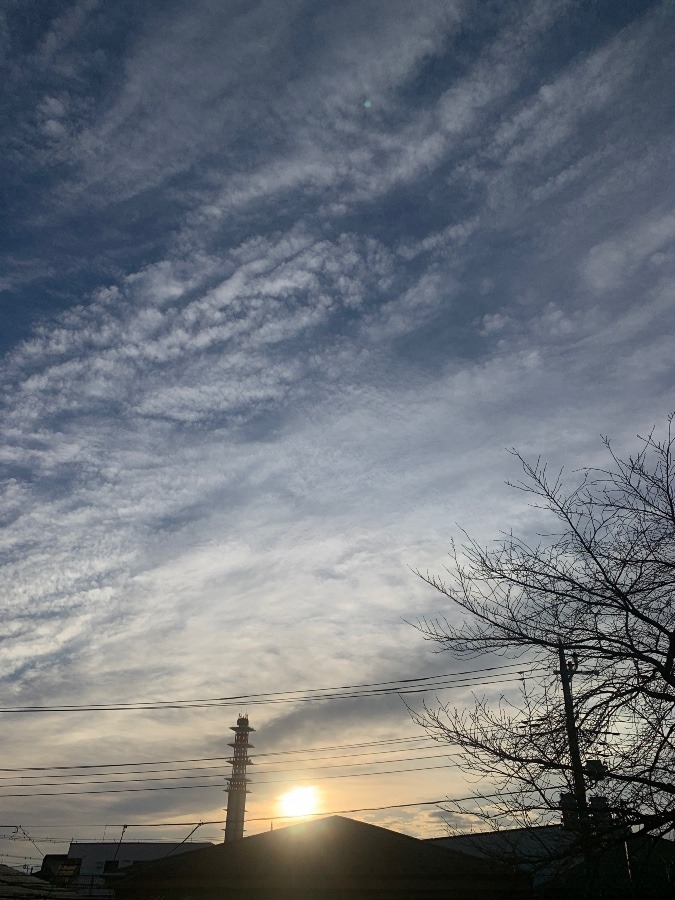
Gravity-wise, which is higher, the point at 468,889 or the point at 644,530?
the point at 644,530

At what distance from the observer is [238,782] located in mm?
62250

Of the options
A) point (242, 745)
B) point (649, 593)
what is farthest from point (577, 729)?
point (242, 745)

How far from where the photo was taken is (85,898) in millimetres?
26938

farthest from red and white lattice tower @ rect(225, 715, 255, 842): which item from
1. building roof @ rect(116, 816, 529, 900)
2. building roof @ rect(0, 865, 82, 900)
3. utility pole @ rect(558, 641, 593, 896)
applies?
utility pole @ rect(558, 641, 593, 896)

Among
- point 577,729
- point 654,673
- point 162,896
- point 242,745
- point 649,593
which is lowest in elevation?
point 162,896

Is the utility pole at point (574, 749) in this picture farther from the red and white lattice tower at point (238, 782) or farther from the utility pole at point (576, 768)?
the red and white lattice tower at point (238, 782)

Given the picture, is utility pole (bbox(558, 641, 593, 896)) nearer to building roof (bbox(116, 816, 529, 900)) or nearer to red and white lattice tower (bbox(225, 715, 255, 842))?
building roof (bbox(116, 816, 529, 900))

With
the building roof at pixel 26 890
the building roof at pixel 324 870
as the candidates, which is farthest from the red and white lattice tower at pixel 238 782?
the building roof at pixel 324 870

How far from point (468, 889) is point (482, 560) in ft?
46.4

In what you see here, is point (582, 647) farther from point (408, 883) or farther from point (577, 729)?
point (408, 883)

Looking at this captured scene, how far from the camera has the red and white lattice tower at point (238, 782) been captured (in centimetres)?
5631

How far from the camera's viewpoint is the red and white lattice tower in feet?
185

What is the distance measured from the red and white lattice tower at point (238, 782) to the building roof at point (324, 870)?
124 feet

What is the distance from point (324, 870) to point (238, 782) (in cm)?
4759
